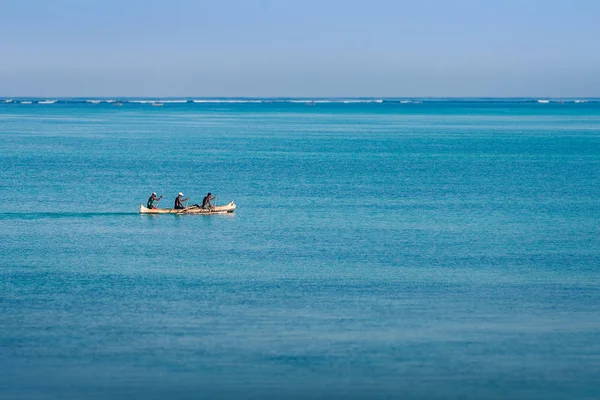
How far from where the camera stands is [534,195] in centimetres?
5381

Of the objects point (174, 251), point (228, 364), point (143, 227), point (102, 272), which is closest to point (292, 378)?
point (228, 364)

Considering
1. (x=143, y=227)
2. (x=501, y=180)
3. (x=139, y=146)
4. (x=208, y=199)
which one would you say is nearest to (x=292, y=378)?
(x=143, y=227)

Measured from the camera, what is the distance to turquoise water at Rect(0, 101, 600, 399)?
813 inches

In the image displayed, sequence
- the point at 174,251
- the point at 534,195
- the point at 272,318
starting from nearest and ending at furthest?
the point at 272,318 < the point at 174,251 < the point at 534,195

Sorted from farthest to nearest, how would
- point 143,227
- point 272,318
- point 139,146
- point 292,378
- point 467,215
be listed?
point 139,146, point 467,215, point 143,227, point 272,318, point 292,378

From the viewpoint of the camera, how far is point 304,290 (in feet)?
93.4

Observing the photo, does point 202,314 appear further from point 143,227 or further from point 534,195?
point 534,195

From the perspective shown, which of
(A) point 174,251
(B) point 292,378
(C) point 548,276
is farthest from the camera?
(A) point 174,251

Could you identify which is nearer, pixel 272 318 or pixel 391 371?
pixel 391 371

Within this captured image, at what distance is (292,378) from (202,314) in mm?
5642

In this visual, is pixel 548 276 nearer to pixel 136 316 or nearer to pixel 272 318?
pixel 272 318

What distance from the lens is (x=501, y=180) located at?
207 feet

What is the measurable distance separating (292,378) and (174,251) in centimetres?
1559

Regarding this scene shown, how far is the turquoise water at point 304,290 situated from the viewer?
20.7m
